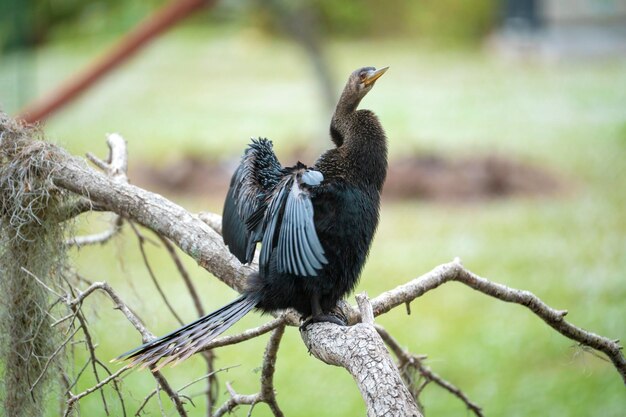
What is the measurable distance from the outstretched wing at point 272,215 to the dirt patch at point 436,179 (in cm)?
429

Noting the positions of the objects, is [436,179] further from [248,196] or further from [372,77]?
[248,196]

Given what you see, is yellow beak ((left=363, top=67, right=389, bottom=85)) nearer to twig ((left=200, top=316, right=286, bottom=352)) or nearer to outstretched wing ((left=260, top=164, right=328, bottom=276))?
outstretched wing ((left=260, top=164, right=328, bottom=276))

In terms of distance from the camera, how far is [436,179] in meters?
7.03

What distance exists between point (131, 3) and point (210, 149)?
484 cm

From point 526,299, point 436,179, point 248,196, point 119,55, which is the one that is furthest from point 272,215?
point 436,179

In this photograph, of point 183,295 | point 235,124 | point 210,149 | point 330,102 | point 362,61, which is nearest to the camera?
point 183,295

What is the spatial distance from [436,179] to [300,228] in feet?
16.5

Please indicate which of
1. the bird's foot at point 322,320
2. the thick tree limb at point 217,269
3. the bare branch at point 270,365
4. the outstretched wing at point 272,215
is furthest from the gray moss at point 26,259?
the bird's foot at point 322,320

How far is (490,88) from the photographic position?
9562 millimetres

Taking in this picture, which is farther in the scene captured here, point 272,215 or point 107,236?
point 107,236

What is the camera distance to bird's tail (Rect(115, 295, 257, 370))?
1976 millimetres

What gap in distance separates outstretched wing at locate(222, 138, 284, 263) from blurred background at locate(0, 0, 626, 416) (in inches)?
19.1

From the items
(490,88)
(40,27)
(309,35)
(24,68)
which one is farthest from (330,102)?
(40,27)

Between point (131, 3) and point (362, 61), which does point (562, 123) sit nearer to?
point (362, 61)
